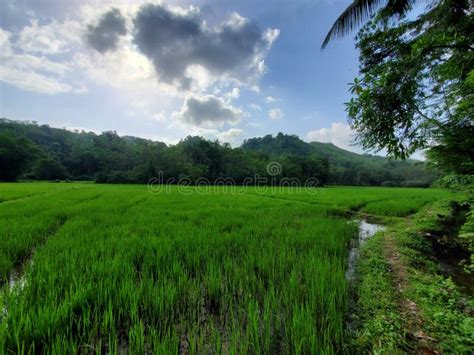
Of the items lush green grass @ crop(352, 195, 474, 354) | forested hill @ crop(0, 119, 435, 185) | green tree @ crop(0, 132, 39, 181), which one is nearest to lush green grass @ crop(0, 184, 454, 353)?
lush green grass @ crop(352, 195, 474, 354)

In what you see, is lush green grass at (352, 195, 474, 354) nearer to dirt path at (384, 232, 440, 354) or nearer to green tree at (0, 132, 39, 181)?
dirt path at (384, 232, 440, 354)

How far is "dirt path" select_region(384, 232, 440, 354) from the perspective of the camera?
6.32ft

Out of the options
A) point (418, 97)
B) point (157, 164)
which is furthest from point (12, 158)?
point (418, 97)

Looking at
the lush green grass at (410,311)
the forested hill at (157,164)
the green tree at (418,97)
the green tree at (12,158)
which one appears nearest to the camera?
the lush green grass at (410,311)

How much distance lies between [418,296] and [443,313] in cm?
53

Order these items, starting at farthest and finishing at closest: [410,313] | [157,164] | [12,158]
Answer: [157,164]
[12,158]
[410,313]

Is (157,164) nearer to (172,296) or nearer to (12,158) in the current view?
(12,158)

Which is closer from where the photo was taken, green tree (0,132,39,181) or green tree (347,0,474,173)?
green tree (347,0,474,173)

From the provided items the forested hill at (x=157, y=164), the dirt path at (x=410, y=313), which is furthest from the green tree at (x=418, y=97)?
the forested hill at (x=157, y=164)

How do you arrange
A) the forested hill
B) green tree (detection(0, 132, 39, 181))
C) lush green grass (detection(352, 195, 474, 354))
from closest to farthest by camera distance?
lush green grass (detection(352, 195, 474, 354)) < green tree (detection(0, 132, 39, 181)) < the forested hill

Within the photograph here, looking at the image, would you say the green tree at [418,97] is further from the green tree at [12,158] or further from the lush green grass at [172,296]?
the green tree at [12,158]

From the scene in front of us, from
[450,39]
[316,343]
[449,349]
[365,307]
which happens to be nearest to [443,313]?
[449,349]

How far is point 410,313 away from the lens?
2375mm

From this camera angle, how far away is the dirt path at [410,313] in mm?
1927
